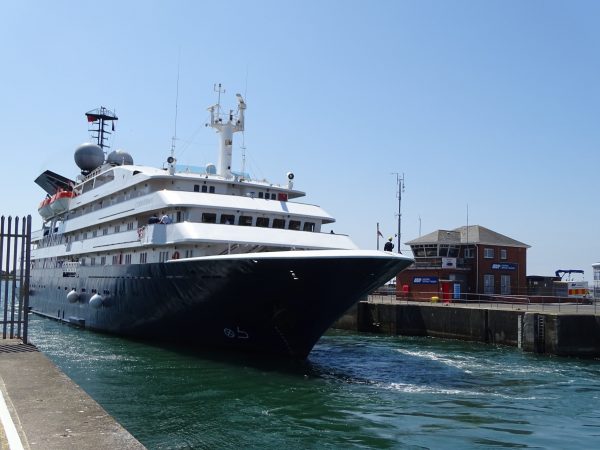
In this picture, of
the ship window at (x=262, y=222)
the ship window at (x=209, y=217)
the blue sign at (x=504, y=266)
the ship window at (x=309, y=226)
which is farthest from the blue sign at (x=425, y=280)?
→ the ship window at (x=209, y=217)

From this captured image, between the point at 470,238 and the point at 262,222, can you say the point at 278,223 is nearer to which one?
the point at 262,222

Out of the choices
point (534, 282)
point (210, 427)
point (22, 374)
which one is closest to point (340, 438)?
point (210, 427)

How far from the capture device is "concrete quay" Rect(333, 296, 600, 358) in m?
24.2

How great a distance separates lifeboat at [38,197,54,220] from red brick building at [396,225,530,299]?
24.0 m

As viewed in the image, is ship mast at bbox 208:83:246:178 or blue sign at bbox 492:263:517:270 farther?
blue sign at bbox 492:263:517:270

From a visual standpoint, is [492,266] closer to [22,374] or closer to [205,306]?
[205,306]

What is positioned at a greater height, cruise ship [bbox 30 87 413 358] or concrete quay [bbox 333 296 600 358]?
cruise ship [bbox 30 87 413 358]

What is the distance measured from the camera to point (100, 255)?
30.2 m

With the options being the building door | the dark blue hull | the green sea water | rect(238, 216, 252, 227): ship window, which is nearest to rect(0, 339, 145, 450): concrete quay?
the green sea water

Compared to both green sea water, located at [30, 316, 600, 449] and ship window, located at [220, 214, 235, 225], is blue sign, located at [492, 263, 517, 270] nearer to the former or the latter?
green sea water, located at [30, 316, 600, 449]

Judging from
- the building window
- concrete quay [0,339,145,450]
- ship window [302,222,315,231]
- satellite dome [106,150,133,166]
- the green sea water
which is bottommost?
the green sea water

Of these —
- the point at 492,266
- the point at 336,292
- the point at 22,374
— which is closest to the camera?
the point at 22,374

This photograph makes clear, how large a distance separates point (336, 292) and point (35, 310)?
32094mm

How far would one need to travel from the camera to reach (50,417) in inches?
281
